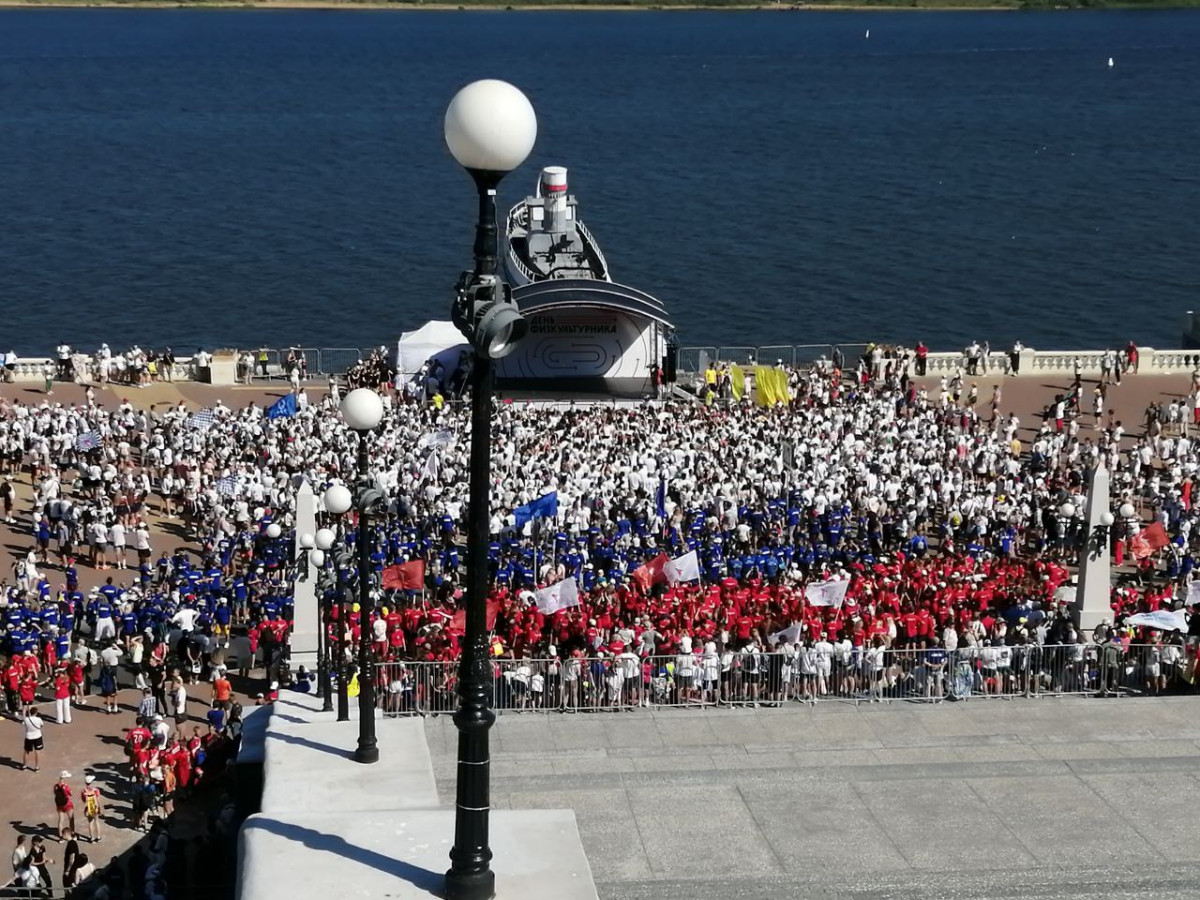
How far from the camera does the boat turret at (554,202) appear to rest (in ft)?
211

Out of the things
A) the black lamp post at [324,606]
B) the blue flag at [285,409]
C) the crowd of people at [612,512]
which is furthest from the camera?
the blue flag at [285,409]

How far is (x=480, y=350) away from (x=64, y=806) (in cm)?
1492

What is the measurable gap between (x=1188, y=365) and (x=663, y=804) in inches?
1625

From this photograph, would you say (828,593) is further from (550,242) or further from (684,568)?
(550,242)

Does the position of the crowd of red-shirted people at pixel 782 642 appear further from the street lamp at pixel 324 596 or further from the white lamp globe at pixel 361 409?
the white lamp globe at pixel 361 409

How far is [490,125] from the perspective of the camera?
13.0 metres

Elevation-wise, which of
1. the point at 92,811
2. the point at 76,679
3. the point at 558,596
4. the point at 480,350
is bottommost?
the point at 92,811

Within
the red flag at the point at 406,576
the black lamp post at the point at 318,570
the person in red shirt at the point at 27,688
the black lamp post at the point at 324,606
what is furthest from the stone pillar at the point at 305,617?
the person in red shirt at the point at 27,688

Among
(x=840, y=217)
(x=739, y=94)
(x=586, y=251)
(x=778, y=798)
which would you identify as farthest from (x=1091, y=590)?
(x=739, y=94)

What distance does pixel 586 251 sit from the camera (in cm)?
6425

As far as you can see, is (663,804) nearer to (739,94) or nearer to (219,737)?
(219,737)

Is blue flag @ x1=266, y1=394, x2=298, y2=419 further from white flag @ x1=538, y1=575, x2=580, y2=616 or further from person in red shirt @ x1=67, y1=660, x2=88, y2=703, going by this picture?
white flag @ x1=538, y1=575, x2=580, y2=616

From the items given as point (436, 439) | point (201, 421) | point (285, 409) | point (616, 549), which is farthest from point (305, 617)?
point (285, 409)

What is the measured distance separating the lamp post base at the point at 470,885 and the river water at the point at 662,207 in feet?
216
